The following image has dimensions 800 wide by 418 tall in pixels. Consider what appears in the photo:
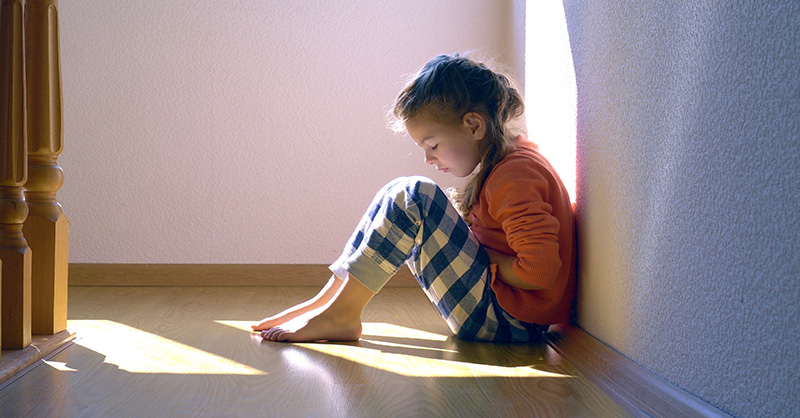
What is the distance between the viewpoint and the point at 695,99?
877mm

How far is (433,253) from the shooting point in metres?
1.42

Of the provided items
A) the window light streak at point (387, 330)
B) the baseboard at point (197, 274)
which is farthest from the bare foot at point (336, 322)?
the baseboard at point (197, 274)

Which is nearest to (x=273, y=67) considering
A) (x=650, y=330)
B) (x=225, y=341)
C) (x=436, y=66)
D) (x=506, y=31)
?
A: (x=506, y=31)

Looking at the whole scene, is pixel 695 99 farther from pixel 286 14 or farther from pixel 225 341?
pixel 286 14

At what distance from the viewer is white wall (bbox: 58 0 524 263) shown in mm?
2342

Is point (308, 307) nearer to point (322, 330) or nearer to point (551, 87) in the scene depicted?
point (322, 330)

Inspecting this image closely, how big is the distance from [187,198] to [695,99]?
1802 millimetres

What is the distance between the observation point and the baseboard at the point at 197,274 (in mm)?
2330

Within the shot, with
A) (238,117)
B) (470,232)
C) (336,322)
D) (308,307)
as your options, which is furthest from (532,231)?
(238,117)

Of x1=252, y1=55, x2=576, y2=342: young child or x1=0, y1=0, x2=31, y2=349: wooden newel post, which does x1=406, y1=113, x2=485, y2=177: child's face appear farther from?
x1=0, y1=0, x2=31, y2=349: wooden newel post

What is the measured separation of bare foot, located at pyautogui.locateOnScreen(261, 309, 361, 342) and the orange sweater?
30cm

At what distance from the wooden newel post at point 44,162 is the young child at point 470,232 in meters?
0.41

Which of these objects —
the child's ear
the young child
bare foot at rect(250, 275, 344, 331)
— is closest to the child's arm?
the young child

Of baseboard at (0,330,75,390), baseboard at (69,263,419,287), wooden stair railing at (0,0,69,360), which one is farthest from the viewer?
baseboard at (69,263,419,287)
